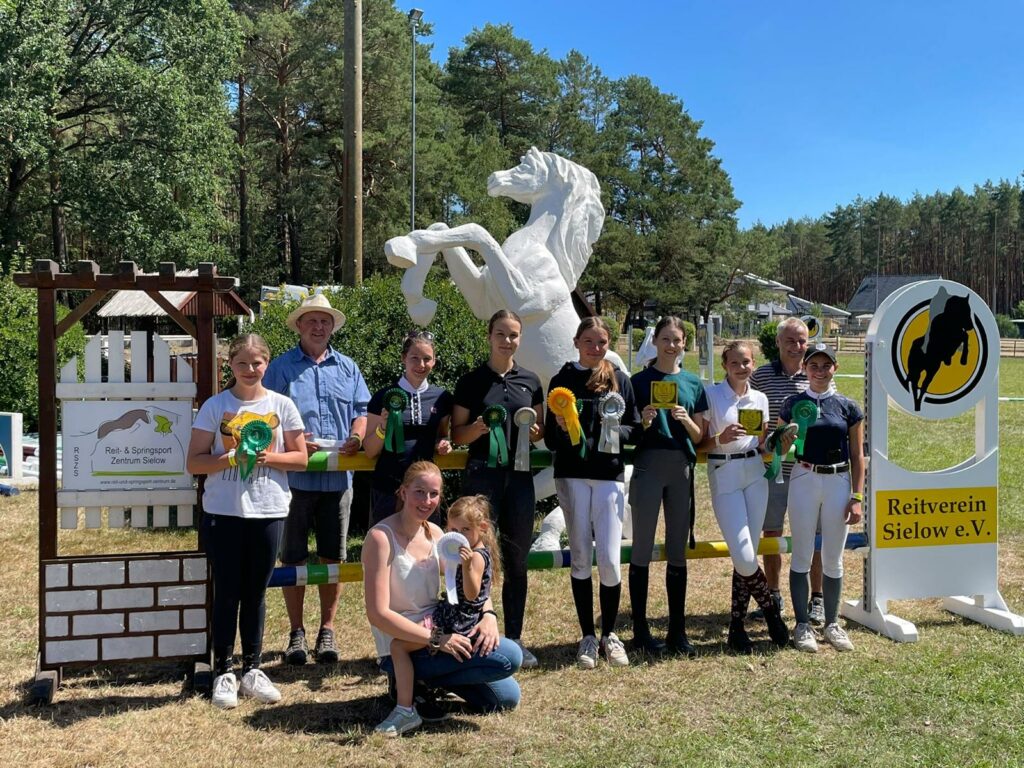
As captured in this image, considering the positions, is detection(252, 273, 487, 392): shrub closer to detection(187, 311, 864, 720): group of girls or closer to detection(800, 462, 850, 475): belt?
detection(187, 311, 864, 720): group of girls

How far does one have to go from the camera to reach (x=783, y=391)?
16.2 ft

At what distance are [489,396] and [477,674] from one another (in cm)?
118

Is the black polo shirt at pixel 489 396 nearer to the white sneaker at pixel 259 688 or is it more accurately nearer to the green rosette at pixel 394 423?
the green rosette at pixel 394 423

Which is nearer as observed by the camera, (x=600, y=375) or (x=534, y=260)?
(x=600, y=375)

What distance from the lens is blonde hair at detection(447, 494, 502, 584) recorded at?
137 inches

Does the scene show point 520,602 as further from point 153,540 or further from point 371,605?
point 153,540

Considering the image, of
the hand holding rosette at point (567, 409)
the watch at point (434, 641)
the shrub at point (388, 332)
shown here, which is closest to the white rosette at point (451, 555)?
the watch at point (434, 641)

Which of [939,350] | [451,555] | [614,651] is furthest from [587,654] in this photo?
[939,350]

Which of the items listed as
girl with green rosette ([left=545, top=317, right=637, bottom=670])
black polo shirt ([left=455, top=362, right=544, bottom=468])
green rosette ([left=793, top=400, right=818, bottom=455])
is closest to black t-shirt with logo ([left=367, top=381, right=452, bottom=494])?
black polo shirt ([left=455, top=362, right=544, bottom=468])

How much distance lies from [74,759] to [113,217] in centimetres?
2267

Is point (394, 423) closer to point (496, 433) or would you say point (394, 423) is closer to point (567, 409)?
point (496, 433)

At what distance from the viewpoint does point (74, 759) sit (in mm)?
3205

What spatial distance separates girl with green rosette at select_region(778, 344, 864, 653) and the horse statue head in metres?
1.95

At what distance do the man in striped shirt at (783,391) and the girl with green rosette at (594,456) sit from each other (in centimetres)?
112
